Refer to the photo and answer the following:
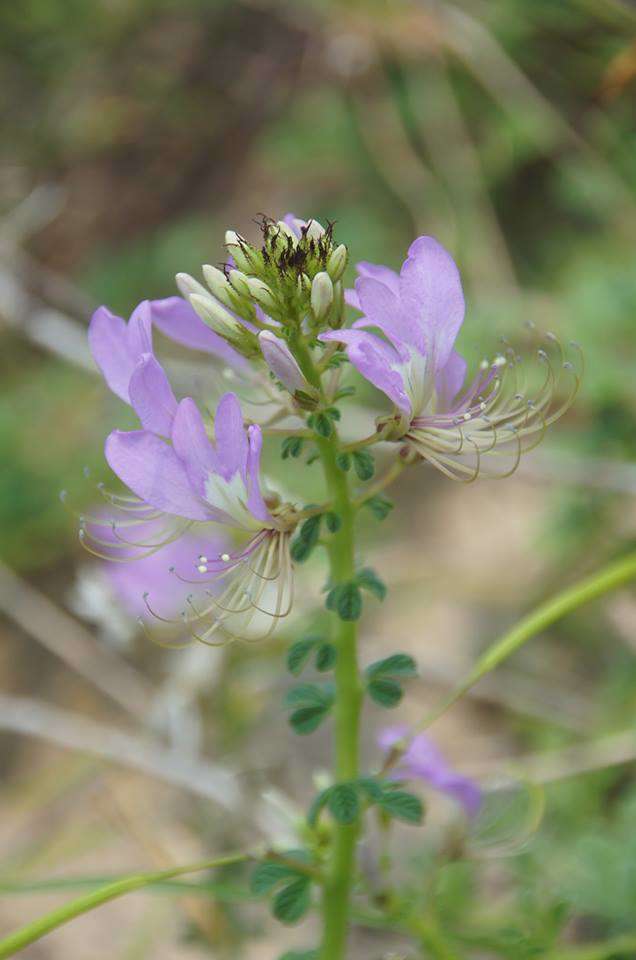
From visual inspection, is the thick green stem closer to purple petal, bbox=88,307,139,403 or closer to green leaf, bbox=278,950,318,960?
green leaf, bbox=278,950,318,960

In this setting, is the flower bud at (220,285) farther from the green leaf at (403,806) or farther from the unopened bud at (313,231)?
the green leaf at (403,806)

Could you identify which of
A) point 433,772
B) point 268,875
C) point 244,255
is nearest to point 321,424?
point 244,255

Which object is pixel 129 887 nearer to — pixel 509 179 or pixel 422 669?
pixel 422 669

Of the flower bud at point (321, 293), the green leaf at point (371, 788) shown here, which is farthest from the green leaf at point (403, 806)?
the flower bud at point (321, 293)

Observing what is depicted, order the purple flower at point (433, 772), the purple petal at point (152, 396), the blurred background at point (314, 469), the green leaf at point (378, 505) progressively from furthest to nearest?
the blurred background at point (314, 469) < the purple flower at point (433, 772) < the green leaf at point (378, 505) < the purple petal at point (152, 396)

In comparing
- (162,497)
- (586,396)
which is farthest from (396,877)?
(162,497)
